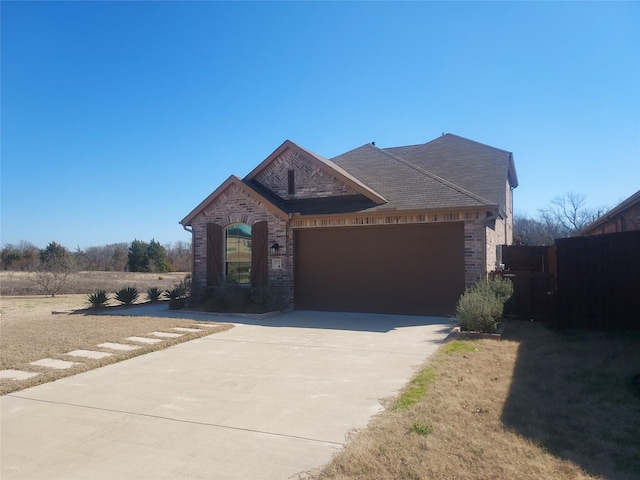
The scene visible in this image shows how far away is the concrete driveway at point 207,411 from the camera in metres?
3.88

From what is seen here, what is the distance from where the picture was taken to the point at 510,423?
14.4ft

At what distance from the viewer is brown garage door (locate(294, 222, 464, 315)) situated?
40.1 feet

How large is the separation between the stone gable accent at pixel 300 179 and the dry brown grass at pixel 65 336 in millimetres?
5740

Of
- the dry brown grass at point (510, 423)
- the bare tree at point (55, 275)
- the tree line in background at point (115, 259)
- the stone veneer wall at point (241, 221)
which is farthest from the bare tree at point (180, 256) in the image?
the dry brown grass at point (510, 423)

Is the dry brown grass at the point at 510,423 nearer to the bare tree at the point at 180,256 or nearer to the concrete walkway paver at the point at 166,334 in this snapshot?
the concrete walkway paver at the point at 166,334

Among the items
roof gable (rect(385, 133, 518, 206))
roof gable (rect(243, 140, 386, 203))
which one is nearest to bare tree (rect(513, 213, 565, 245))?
roof gable (rect(385, 133, 518, 206))

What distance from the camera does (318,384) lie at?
20.0 feet

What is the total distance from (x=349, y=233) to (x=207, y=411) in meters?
8.93

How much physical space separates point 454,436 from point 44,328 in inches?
408

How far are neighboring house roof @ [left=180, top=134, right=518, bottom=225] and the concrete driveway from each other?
5.36m

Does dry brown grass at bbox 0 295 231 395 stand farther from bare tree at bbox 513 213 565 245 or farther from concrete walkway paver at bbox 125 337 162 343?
bare tree at bbox 513 213 565 245

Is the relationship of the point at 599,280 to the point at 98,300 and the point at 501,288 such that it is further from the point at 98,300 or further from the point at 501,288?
the point at 98,300

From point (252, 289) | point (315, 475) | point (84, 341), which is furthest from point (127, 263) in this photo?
point (315, 475)

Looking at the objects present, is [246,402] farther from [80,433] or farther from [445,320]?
[445,320]
